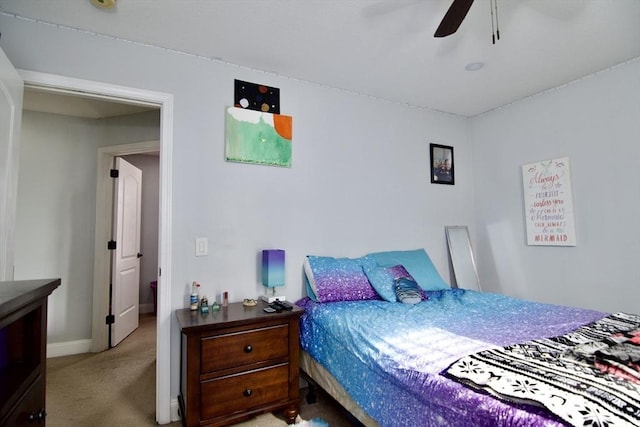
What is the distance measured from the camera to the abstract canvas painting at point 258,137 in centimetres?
241

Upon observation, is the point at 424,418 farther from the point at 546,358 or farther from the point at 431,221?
the point at 431,221

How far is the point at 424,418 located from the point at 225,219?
1.75 m

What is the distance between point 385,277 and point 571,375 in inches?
58.4

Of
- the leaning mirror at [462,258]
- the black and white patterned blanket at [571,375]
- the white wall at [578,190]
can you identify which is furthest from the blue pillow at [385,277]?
the white wall at [578,190]

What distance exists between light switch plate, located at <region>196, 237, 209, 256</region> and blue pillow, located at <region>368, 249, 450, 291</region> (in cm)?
141

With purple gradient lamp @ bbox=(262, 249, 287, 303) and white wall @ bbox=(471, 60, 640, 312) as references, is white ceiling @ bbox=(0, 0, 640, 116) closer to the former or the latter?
white wall @ bbox=(471, 60, 640, 312)

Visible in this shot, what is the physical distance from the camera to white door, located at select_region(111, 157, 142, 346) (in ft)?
11.6

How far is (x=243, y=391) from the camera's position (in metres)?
1.93

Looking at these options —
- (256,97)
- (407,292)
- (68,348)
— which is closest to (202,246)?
(256,97)

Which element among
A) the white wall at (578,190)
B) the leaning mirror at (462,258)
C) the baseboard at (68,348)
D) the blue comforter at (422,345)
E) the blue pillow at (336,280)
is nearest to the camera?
the blue comforter at (422,345)

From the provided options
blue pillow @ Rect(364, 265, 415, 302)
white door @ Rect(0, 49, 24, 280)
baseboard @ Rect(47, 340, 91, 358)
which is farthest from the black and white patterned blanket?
baseboard @ Rect(47, 340, 91, 358)

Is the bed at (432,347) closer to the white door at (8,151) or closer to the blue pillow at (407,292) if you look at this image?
the blue pillow at (407,292)

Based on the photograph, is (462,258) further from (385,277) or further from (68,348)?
(68,348)

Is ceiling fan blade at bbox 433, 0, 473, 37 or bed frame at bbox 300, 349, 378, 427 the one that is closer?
ceiling fan blade at bbox 433, 0, 473, 37
